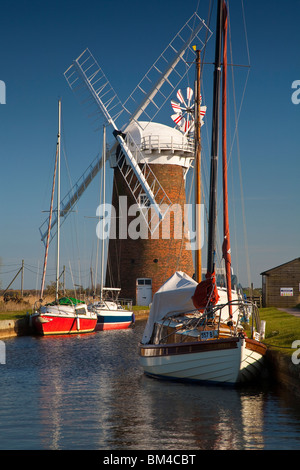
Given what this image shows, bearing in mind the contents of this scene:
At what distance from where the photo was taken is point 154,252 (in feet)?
158

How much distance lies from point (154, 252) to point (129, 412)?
34.6 metres

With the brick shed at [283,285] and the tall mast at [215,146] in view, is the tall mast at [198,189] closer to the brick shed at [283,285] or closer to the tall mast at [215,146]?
the tall mast at [215,146]

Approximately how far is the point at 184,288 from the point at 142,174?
1112 inches

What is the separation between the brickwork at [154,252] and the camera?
48.0m

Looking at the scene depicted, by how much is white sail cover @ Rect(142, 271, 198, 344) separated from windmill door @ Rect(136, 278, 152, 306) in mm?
28602

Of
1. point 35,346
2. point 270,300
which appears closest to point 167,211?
point 270,300

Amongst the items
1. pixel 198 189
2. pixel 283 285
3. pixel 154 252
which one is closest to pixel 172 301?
pixel 198 189

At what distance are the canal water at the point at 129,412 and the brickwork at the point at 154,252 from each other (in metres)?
27.1

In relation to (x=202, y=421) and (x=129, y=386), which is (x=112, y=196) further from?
(x=202, y=421)

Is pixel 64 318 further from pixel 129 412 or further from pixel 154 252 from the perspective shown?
pixel 129 412

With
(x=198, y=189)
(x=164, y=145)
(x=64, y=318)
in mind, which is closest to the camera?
(x=198, y=189)

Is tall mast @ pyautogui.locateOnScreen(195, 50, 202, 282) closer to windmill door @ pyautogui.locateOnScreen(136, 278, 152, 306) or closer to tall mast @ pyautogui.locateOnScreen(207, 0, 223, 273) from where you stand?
tall mast @ pyautogui.locateOnScreen(207, 0, 223, 273)

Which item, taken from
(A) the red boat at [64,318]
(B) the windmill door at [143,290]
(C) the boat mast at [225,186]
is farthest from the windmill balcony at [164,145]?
(C) the boat mast at [225,186]

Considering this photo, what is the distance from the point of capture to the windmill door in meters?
48.4
